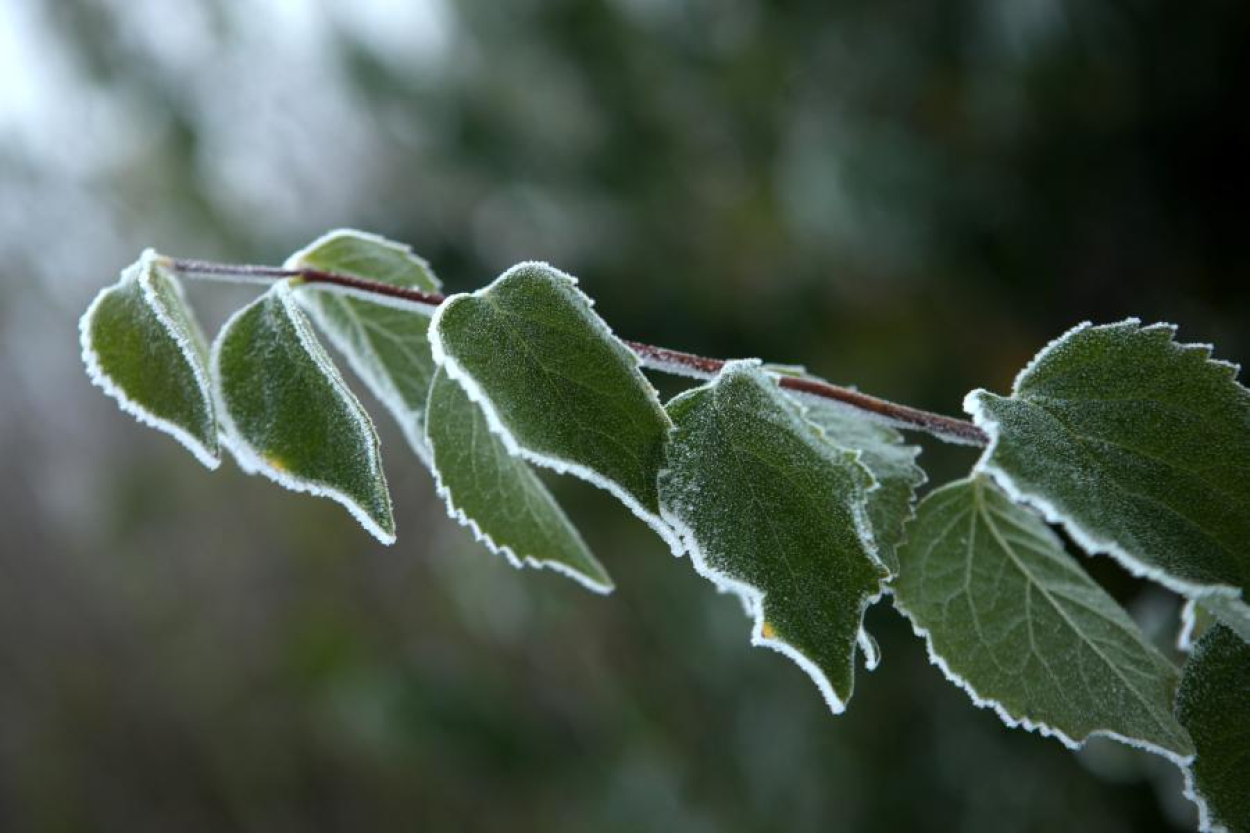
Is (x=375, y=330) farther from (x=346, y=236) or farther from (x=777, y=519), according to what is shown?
(x=777, y=519)

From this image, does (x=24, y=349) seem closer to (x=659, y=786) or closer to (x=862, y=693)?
(x=659, y=786)

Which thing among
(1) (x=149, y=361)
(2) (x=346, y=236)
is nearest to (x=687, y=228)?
(2) (x=346, y=236)

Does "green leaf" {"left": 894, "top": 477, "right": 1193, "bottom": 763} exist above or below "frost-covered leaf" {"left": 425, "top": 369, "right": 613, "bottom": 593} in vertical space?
below

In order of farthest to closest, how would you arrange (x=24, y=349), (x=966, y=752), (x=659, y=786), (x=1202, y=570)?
1. (x=24, y=349)
2. (x=659, y=786)
3. (x=966, y=752)
4. (x=1202, y=570)

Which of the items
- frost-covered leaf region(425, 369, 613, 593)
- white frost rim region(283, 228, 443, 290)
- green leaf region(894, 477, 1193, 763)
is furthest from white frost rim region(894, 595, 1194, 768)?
white frost rim region(283, 228, 443, 290)

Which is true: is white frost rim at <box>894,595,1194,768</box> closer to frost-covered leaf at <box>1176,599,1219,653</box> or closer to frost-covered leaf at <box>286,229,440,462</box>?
frost-covered leaf at <box>1176,599,1219,653</box>

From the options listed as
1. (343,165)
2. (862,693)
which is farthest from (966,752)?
(343,165)

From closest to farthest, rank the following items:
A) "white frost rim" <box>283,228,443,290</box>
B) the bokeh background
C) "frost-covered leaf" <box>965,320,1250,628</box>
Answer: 1. "frost-covered leaf" <box>965,320,1250,628</box>
2. "white frost rim" <box>283,228,443,290</box>
3. the bokeh background
